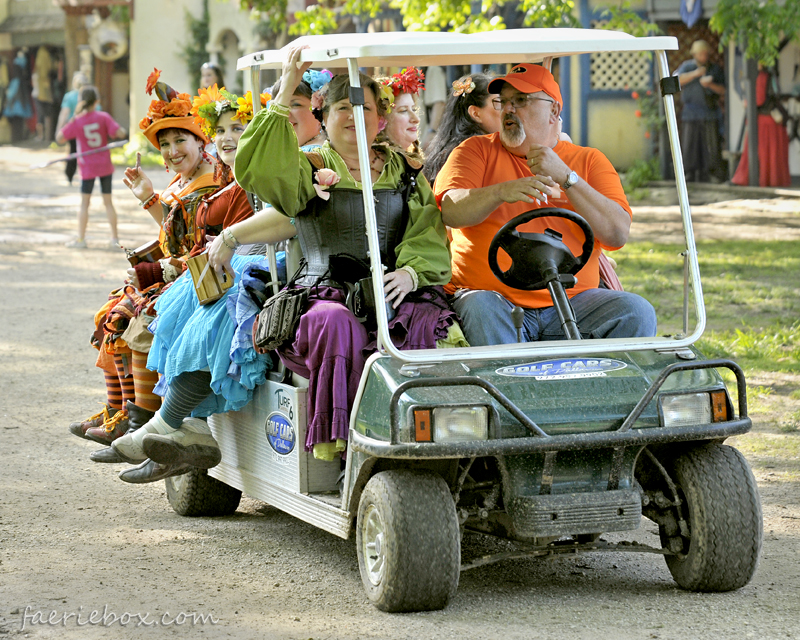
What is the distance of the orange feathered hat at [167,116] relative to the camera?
17.6 feet

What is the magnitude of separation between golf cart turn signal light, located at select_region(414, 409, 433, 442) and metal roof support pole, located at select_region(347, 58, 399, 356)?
221mm

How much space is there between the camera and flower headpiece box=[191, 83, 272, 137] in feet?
16.0

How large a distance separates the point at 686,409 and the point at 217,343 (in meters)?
1.73

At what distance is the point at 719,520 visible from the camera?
370cm

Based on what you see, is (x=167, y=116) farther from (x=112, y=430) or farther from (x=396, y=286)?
(x=396, y=286)

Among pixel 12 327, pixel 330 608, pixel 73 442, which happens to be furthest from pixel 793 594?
pixel 12 327

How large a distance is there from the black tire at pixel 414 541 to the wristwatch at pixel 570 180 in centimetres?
111

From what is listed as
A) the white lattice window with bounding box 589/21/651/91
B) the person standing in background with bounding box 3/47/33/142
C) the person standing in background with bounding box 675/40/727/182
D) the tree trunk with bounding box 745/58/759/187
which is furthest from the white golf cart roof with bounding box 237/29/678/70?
the person standing in background with bounding box 3/47/33/142

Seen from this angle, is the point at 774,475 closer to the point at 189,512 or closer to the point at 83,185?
the point at 189,512

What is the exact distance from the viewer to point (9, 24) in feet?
122

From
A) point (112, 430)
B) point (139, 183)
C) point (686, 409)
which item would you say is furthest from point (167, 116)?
point (686, 409)

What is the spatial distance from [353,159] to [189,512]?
1.71 m

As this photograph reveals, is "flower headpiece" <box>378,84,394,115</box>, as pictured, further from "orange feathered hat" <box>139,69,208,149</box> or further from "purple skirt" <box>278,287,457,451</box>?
"orange feathered hat" <box>139,69,208,149</box>

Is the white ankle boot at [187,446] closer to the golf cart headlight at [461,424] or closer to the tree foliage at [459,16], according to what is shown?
the golf cart headlight at [461,424]
